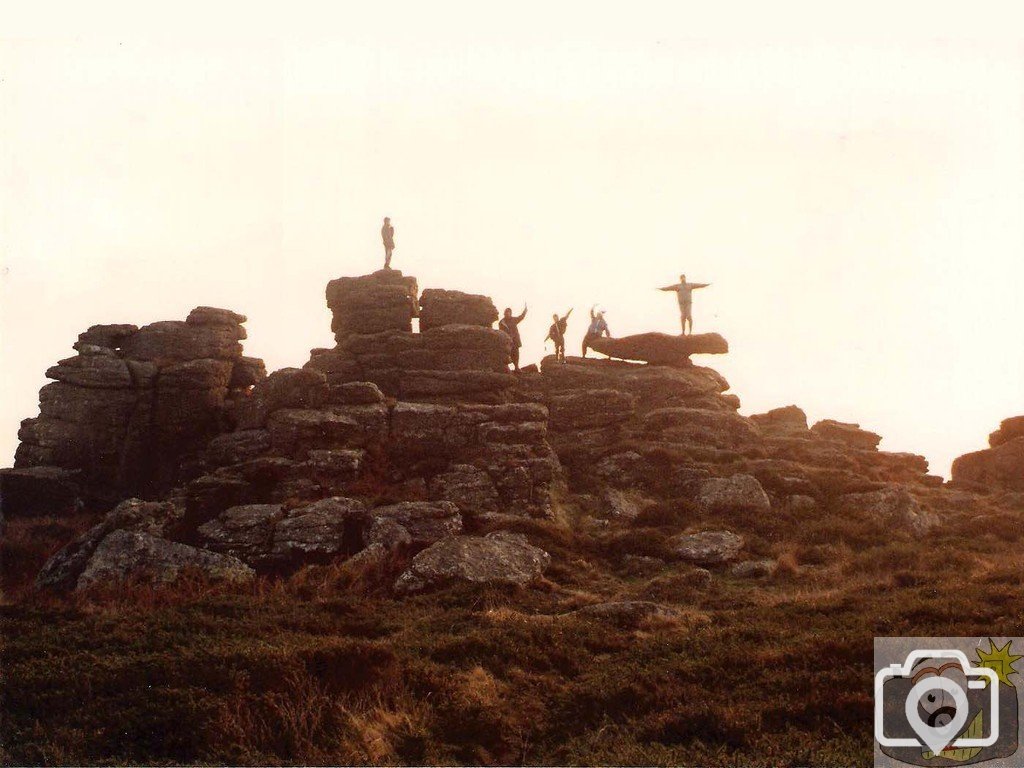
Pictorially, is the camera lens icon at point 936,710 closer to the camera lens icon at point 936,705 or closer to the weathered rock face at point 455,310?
the camera lens icon at point 936,705

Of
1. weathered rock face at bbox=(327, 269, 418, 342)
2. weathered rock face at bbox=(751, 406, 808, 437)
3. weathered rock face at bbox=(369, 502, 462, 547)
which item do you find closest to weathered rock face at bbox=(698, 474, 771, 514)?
weathered rock face at bbox=(369, 502, 462, 547)

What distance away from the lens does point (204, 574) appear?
2266 centimetres

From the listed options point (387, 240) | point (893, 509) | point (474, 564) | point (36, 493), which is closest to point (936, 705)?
point (474, 564)

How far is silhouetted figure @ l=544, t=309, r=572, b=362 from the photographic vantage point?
46.8m

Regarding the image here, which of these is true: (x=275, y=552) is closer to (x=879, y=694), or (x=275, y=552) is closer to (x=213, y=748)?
(x=213, y=748)

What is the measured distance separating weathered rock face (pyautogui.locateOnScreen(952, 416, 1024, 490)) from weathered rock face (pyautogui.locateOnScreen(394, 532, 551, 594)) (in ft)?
96.6

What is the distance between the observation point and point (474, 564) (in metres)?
23.8

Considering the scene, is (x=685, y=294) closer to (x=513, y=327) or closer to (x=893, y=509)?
(x=513, y=327)

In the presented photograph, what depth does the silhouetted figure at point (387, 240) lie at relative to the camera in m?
47.2

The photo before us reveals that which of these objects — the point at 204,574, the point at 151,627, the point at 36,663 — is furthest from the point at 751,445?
the point at 36,663

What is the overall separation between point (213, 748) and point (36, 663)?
18.3 feet

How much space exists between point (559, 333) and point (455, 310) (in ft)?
22.4

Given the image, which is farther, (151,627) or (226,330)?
(226,330)

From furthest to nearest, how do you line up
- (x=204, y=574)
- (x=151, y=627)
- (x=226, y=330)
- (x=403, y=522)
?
(x=226, y=330)
(x=403, y=522)
(x=204, y=574)
(x=151, y=627)
